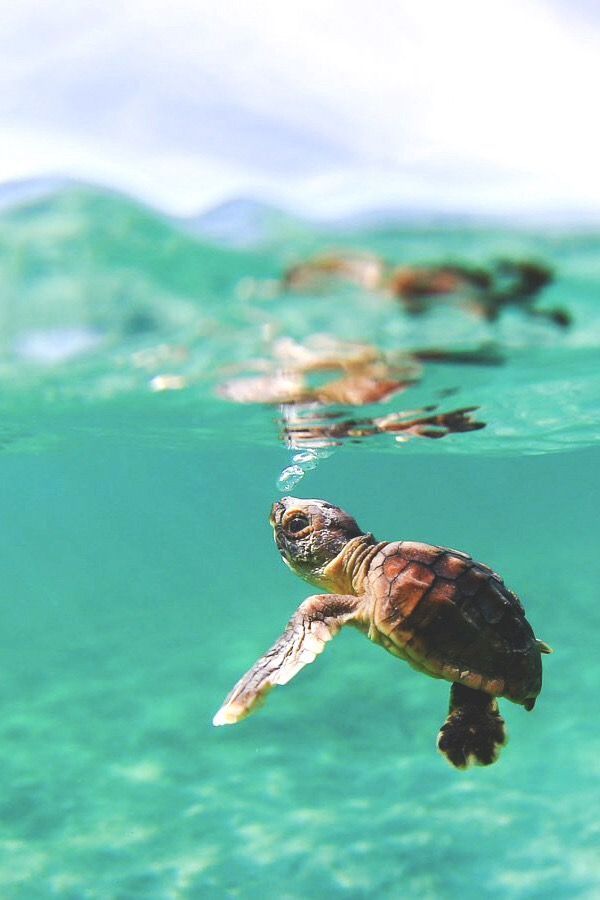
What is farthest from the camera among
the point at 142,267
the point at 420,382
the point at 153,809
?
the point at 420,382

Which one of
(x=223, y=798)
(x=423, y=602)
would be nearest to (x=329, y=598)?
(x=423, y=602)

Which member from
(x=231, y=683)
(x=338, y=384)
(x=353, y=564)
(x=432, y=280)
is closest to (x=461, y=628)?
(x=353, y=564)

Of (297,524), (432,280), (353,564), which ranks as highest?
(432,280)

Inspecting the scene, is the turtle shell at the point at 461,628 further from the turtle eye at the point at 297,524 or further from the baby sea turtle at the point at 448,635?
the turtle eye at the point at 297,524

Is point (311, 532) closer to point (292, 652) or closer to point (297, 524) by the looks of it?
point (297, 524)

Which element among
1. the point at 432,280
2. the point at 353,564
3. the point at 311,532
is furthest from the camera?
the point at 311,532

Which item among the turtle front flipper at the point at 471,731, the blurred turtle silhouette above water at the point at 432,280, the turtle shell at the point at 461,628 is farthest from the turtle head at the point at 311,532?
the blurred turtle silhouette above water at the point at 432,280

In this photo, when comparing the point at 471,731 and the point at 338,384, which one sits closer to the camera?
the point at 471,731

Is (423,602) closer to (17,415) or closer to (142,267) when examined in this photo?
(142,267)
